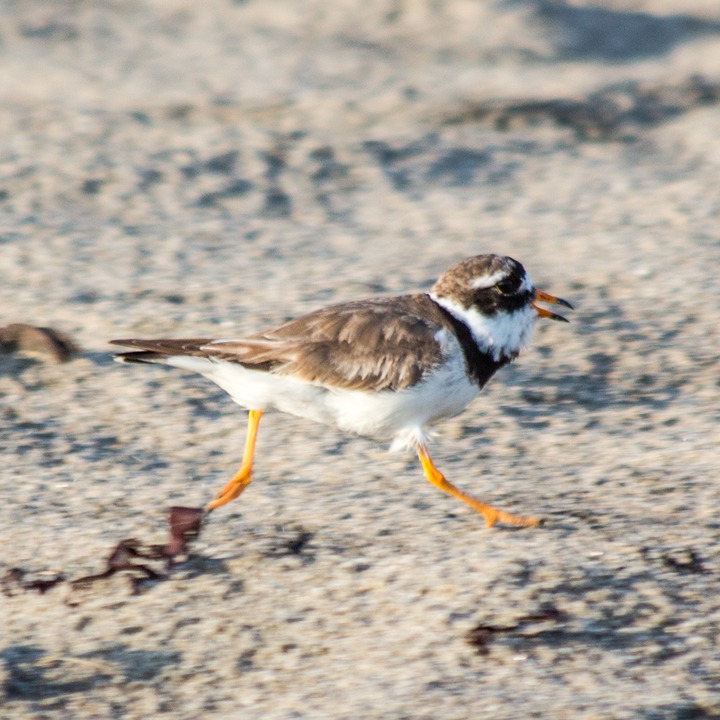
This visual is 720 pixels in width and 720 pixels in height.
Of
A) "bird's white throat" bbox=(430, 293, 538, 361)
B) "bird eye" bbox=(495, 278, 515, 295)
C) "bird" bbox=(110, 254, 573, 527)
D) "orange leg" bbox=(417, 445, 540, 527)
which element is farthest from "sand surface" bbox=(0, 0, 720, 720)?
"bird eye" bbox=(495, 278, 515, 295)

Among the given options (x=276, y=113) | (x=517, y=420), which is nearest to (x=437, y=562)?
(x=517, y=420)

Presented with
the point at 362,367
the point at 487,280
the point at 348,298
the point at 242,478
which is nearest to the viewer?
the point at 362,367

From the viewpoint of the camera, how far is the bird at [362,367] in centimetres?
454

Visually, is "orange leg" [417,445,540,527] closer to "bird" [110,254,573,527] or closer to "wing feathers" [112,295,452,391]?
"bird" [110,254,573,527]

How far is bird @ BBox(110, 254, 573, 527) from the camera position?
454 cm

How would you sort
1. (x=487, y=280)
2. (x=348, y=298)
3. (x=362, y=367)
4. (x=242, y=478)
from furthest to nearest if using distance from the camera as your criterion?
1. (x=348, y=298)
2. (x=487, y=280)
3. (x=242, y=478)
4. (x=362, y=367)

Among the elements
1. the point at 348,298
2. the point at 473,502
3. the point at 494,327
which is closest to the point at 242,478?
the point at 473,502

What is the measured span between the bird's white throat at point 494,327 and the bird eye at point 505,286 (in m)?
0.09

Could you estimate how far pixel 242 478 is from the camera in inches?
187

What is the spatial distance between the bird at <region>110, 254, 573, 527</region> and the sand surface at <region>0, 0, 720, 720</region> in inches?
12.8

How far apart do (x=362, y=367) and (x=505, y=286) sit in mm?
734

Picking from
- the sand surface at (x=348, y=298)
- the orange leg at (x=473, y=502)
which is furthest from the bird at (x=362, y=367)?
the sand surface at (x=348, y=298)

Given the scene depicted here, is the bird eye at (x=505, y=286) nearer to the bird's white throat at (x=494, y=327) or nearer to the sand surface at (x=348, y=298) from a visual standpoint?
the bird's white throat at (x=494, y=327)

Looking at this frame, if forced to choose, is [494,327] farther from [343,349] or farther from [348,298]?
[348,298]
